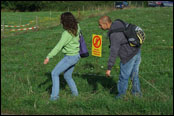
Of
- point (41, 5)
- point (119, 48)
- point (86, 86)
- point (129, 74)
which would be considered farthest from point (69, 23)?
point (41, 5)

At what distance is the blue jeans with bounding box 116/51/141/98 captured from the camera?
600 centimetres

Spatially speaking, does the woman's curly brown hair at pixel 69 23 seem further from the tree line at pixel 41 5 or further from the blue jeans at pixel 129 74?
the tree line at pixel 41 5

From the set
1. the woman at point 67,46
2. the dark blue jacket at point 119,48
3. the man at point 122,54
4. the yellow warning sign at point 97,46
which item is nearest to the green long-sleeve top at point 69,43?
the woman at point 67,46

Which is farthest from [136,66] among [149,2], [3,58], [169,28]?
[149,2]

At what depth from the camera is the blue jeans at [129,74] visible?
6004 mm

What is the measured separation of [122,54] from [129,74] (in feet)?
1.38

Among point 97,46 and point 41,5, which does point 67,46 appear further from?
point 41,5

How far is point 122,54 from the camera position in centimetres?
593

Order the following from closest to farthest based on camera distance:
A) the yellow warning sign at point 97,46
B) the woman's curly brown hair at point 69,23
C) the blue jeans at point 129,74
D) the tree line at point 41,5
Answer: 1. the blue jeans at point 129,74
2. the woman's curly brown hair at point 69,23
3. the yellow warning sign at point 97,46
4. the tree line at point 41,5

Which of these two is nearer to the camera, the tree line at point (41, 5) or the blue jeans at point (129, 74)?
the blue jeans at point (129, 74)

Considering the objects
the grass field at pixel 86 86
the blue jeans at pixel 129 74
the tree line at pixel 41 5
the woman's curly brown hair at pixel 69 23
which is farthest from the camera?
the tree line at pixel 41 5

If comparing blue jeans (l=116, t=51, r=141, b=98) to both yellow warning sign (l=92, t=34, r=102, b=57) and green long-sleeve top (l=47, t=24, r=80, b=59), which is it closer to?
green long-sleeve top (l=47, t=24, r=80, b=59)

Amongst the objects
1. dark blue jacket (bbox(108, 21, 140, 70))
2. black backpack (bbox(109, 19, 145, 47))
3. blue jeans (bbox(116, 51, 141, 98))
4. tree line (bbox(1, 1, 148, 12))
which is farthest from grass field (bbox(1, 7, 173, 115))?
tree line (bbox(1, 1, 148, 12))

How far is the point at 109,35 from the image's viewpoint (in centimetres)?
572
